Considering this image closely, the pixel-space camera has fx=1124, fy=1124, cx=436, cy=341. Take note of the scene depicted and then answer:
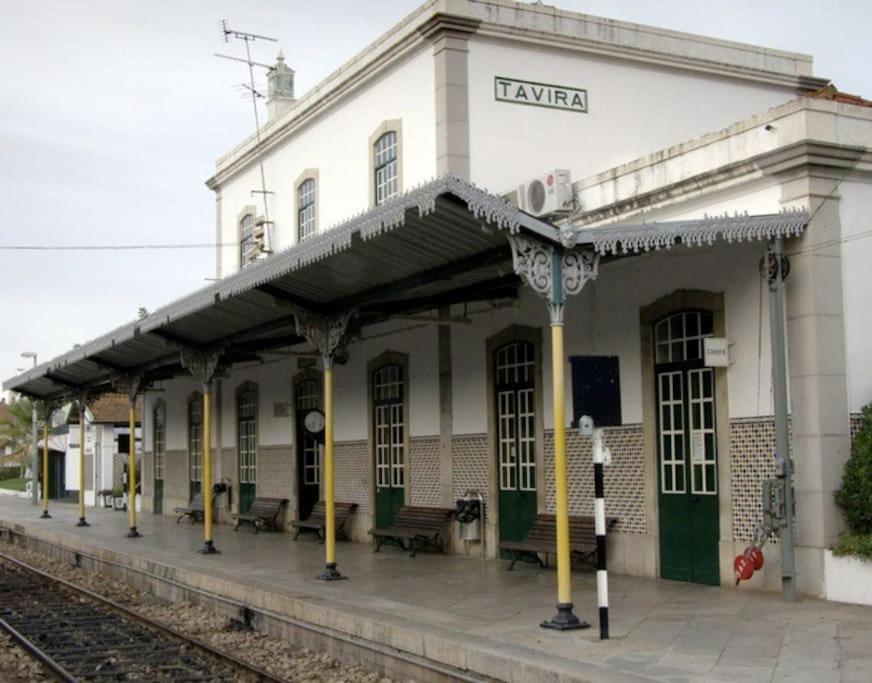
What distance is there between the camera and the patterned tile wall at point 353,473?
18656 mm

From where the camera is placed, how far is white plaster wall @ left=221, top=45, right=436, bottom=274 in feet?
57.2

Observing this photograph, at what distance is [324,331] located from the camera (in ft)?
45.0

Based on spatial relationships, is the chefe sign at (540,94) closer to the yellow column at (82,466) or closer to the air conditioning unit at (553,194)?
the air conditioning unit at (553,194)

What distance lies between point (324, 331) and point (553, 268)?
4818 millimetres

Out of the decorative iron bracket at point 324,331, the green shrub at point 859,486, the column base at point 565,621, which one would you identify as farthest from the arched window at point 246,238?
the green shrub at point 859,486

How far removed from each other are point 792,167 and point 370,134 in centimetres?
962

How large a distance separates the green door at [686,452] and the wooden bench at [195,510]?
562 inches

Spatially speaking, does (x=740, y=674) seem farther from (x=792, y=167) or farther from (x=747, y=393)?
(x=792, y=167)

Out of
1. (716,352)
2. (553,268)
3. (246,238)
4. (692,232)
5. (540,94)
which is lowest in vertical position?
(716,352)

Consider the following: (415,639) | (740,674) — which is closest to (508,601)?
(415,639)

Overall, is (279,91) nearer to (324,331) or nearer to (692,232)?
(324,331)

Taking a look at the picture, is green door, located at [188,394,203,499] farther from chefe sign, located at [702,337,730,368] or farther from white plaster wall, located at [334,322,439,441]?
chefe sign, located at [702,337,730,368]

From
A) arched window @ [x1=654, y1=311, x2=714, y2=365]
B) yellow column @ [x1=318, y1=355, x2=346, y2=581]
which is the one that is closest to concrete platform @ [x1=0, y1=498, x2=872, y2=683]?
yellow column @ [x1=318, y1=355, x2=346, y2=581]

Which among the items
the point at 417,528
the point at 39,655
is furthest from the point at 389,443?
the point at 39,655
